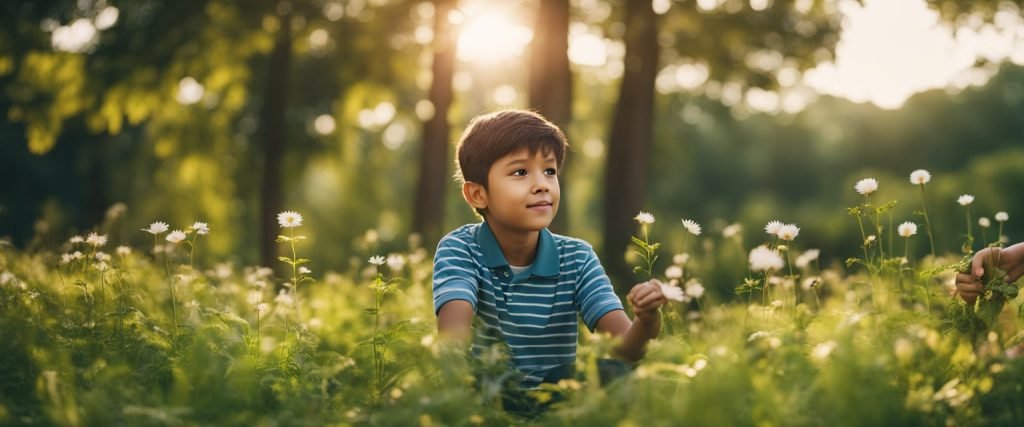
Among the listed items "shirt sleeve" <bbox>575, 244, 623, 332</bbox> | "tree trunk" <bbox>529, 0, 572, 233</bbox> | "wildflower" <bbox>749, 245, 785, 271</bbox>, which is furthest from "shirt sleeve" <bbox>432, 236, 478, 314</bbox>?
"tree trunk" <bbox>529, 0, 572, 233</bbox>

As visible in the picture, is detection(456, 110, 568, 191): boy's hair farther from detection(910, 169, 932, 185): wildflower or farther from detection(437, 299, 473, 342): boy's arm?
detection(910, 169, 932, 185): wildflower

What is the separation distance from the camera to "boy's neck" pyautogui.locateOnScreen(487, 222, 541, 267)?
3.60 metres

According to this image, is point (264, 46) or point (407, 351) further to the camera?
point (264, 46)

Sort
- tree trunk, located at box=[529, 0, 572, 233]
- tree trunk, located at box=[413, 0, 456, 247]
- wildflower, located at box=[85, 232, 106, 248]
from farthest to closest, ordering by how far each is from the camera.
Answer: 1. tree trunk, located at box=[413, 0, 456, 247]
2. tree trunk, located at box=[529, 0, 572, 233]
3. wildflower, located at box=[85, 232, 106, 248]

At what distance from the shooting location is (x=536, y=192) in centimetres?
349

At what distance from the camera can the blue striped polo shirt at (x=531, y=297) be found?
349 cm

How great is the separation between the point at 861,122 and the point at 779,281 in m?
43.9

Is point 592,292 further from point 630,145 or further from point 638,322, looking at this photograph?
point 630,145

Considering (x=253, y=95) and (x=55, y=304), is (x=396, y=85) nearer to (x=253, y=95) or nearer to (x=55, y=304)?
(x=253, y=95)

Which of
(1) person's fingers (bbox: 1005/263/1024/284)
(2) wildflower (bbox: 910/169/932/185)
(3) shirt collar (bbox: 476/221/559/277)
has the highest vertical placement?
(2) wildflower (bbox: 910/169/932/185)

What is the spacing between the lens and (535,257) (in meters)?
3.67

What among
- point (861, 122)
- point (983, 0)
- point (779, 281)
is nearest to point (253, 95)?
point (983, 0)

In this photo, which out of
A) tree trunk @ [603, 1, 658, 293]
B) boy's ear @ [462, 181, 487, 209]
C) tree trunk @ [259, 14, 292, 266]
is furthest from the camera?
tree trunk @ [259, 14, 292, 266]

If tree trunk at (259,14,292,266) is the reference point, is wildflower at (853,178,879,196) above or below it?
below
